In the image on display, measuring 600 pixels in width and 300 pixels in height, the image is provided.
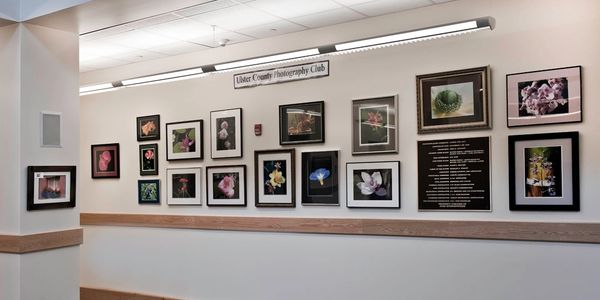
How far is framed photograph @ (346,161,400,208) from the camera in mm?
5355

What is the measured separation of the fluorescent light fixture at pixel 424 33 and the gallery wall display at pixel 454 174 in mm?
1054

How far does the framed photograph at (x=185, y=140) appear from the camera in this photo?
267 inches

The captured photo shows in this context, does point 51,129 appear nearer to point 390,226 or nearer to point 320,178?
point 320,178

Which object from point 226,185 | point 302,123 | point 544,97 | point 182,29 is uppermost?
point 182,29

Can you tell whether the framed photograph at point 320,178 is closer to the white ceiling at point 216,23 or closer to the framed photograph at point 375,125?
the framed photograph at point 375,125

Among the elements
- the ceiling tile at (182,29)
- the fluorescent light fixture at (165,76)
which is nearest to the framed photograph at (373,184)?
the fluorescent light fixture at (165,76)

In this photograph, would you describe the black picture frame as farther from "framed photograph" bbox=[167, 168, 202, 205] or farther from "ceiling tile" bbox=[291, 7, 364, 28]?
"ceiling tile" bbox=[291, 7, 364, 28]

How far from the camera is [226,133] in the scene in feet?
21.5

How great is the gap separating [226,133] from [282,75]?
1007 mm

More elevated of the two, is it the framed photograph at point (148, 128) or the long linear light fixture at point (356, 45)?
the long linear light fixture at point (356, 45)

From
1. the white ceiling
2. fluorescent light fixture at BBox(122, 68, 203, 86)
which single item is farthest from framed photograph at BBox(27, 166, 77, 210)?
the white ceiling

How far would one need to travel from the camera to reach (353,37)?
5.62m

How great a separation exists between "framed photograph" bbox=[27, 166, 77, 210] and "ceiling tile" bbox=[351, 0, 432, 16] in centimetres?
314

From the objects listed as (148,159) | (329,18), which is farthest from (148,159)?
(329,18)
